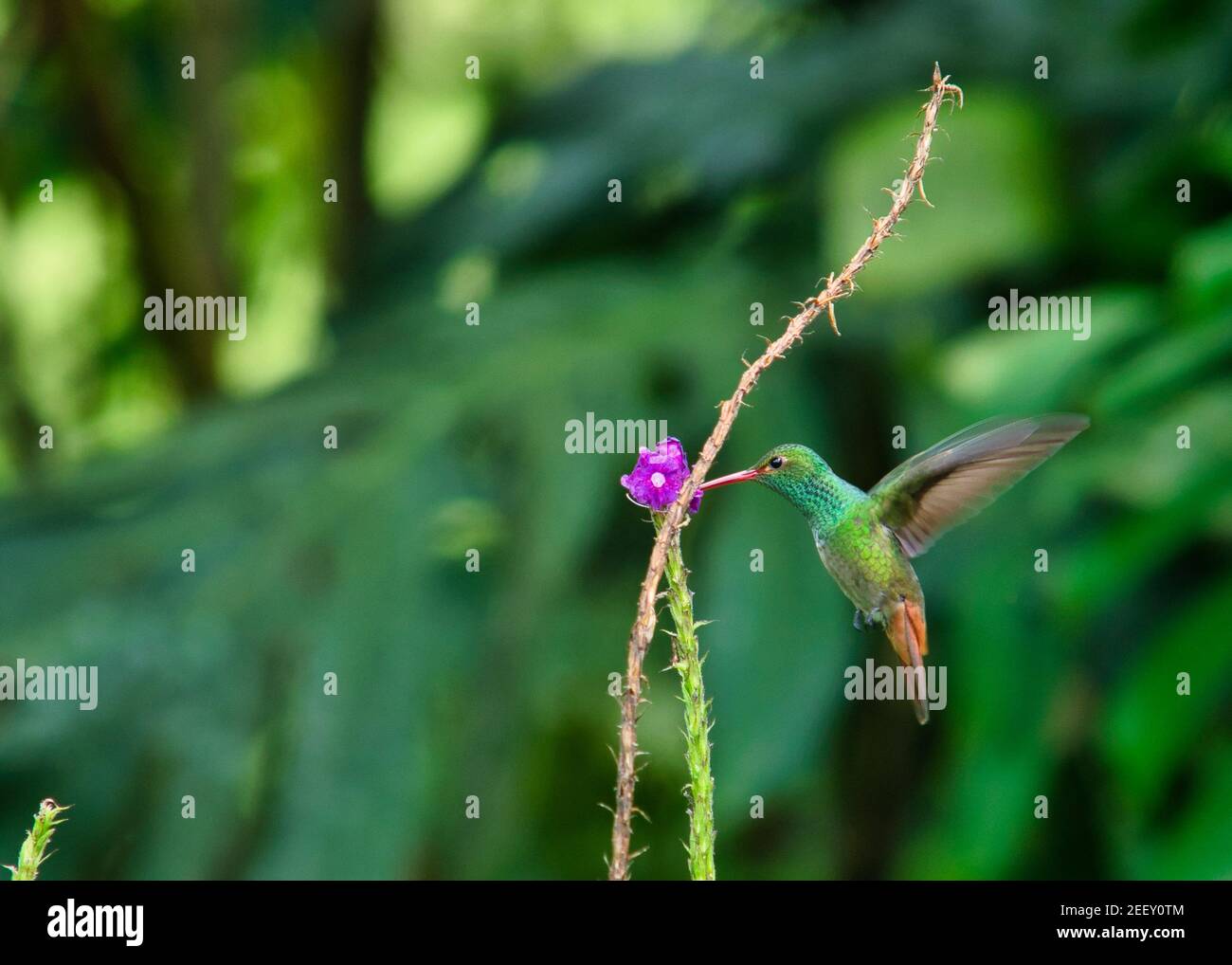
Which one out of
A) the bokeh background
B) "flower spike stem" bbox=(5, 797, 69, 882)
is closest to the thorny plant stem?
"flower spike stem" bbox=(5, 797, 69, 882)

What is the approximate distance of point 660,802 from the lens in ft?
6.49

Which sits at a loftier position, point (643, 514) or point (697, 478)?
point (643, 514)

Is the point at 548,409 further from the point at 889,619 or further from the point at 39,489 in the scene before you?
the point at 889,619

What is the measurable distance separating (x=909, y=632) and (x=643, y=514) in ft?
3.76

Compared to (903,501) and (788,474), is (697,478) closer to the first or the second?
(788,474)

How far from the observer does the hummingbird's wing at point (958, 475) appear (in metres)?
0.35

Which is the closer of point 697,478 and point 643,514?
point 697,478

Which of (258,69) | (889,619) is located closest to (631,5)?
(258,69)

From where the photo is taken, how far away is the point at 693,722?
0.29 metres

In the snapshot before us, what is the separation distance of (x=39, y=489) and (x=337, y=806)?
23.1 inches

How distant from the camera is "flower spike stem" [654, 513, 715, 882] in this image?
27 cm

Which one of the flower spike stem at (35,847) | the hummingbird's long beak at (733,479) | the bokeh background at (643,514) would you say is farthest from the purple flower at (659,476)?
the bokeh background at (643,514)

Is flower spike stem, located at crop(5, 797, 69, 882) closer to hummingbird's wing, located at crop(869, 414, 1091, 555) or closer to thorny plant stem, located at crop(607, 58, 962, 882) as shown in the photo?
thorny plant stem, located at crop(607, 58, 962, 882)

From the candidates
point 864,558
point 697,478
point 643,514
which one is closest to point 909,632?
point 864,558
